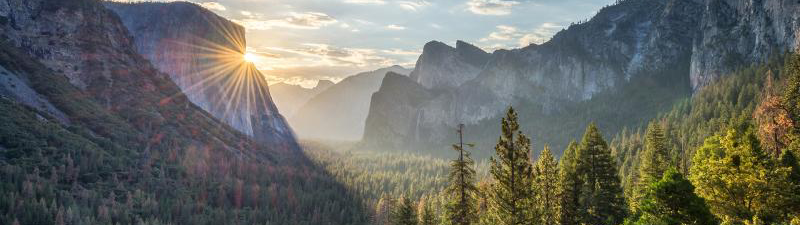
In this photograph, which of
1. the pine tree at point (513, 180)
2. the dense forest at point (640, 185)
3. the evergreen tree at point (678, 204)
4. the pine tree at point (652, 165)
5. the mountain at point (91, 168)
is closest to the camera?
the evergreen tree at point (678, 204)

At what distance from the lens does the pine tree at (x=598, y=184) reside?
45219 millimetres

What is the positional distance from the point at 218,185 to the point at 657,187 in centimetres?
16316

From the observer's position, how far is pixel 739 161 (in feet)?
116

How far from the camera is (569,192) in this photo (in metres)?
46.5

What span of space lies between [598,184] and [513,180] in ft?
52.5

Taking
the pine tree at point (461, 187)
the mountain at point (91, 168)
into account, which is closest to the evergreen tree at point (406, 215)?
the pine tree at point (461, 187)

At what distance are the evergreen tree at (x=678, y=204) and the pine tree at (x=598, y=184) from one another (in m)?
15.0

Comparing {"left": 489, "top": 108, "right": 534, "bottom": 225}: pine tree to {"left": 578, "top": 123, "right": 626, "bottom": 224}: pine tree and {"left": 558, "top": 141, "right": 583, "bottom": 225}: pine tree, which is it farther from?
{"left": 578, "top": 123, "right": 626, "bottom": 224}: pine tree

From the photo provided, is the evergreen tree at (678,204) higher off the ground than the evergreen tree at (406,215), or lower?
higher

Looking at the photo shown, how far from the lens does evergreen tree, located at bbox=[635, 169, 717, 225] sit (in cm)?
2822

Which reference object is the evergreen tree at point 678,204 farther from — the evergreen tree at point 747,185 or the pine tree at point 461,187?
the pine tree at point 461,187

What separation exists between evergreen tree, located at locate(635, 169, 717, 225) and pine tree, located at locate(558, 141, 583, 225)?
14263mm

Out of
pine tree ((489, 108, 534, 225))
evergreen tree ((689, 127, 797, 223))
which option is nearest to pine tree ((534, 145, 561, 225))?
pine tree ((489, 108, 534, 225))

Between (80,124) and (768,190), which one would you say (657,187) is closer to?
(768,190)
